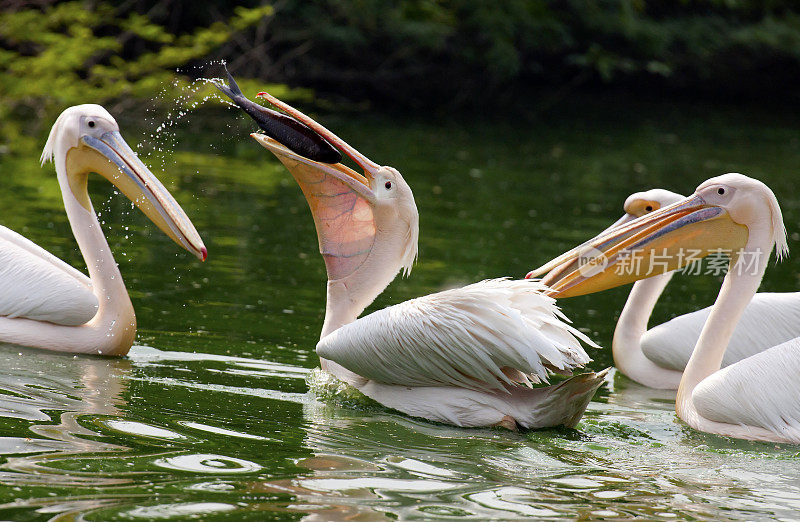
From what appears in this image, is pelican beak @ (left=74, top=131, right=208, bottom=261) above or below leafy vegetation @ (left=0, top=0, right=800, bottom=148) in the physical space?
below

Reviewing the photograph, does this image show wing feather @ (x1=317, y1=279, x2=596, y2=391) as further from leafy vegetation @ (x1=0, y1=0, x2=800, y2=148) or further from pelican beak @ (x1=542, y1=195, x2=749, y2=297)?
leafy vegetation @ (x1=0, y1=0, x2=800, y2=148)

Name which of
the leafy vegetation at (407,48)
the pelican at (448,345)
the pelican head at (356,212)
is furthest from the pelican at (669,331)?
the leafy vegetation at (407,48)

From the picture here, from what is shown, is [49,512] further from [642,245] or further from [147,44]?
[147,44]

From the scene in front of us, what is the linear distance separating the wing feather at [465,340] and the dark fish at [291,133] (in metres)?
0.86

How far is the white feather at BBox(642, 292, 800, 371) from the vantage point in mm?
5156

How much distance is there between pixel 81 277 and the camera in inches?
197

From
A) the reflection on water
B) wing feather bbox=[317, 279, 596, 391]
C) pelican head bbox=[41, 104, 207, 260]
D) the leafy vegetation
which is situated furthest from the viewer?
the leafy vegetation

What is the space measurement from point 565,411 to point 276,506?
1387 mm

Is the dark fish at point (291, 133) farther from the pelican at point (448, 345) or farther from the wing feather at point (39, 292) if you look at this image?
the wing feather at point (39, 292)

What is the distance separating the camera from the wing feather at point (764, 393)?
4137 mm

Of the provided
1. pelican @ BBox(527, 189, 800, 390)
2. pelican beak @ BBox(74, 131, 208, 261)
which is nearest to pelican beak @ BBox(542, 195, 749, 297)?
pelican @ BBox(527, 189, 800, 390)

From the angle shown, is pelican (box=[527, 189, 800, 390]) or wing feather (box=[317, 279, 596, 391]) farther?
pelican (box=[527, 189, 800, 390])

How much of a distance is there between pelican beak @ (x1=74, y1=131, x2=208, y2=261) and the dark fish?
504mm

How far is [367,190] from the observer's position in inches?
184
